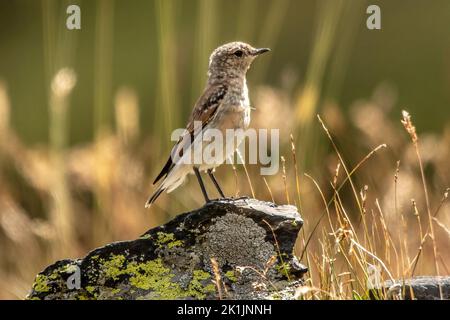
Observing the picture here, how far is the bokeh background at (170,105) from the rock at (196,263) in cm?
114

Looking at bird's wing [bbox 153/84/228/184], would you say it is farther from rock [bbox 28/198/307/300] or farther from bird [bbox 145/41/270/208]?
rock [bbox 28/198/307/300]

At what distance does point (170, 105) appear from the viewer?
21.7 ft

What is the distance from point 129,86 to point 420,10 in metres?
3.97

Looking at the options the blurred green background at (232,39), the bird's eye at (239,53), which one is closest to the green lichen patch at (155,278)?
the bird's eye at (239,53)

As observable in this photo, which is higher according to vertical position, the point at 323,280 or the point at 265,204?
the point at 265,204

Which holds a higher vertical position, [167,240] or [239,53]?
[239,53]

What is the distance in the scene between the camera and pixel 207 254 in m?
4.43

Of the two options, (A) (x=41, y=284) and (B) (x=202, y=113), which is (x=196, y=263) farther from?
(B) (x=202, y=113)

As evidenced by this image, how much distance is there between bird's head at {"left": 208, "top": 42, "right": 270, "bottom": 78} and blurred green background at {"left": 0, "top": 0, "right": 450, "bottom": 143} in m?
4.60

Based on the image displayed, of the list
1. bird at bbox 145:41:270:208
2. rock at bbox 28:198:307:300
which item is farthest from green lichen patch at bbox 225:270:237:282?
bird at bbox 145:41:270:208

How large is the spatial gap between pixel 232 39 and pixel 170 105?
18.9ft

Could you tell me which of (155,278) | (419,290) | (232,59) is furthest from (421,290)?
(232,59)

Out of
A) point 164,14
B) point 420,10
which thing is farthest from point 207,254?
point 420,10
